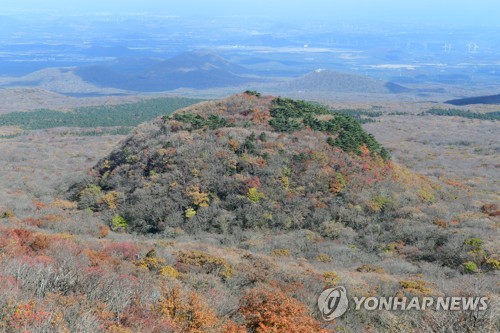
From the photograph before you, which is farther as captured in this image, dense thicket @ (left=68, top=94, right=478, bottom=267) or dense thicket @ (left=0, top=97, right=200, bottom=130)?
dense thicket @ (left=0, top=97, right=200, bottom=130)

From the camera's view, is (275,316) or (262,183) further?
(262,183)

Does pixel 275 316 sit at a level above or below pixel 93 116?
above

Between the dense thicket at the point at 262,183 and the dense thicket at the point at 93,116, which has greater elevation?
the dense thicket at the point at 262,183

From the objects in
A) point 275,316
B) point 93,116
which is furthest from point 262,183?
point 93,116

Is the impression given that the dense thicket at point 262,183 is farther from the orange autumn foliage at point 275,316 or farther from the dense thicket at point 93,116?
the dense thicket at point 93,116

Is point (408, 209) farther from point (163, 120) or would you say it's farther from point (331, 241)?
point (163, 120)

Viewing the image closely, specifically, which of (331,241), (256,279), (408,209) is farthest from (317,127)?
(256,279)

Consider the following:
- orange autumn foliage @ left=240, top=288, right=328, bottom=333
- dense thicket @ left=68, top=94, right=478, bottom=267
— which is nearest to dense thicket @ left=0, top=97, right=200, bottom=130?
dense thicket @ left=68, top=94, right=478, bottom=267

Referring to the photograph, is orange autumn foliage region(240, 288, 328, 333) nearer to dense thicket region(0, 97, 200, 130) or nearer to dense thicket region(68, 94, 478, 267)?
dense thicket region(68, 94, 478, 267)

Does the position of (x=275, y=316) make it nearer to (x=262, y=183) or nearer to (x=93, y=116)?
(x=262, y=183)

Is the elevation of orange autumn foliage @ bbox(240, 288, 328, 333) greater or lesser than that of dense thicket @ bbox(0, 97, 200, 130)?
greater

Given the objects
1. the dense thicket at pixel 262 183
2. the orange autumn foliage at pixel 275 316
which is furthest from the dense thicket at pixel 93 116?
the orange autumn foliage at pixel 275 316
